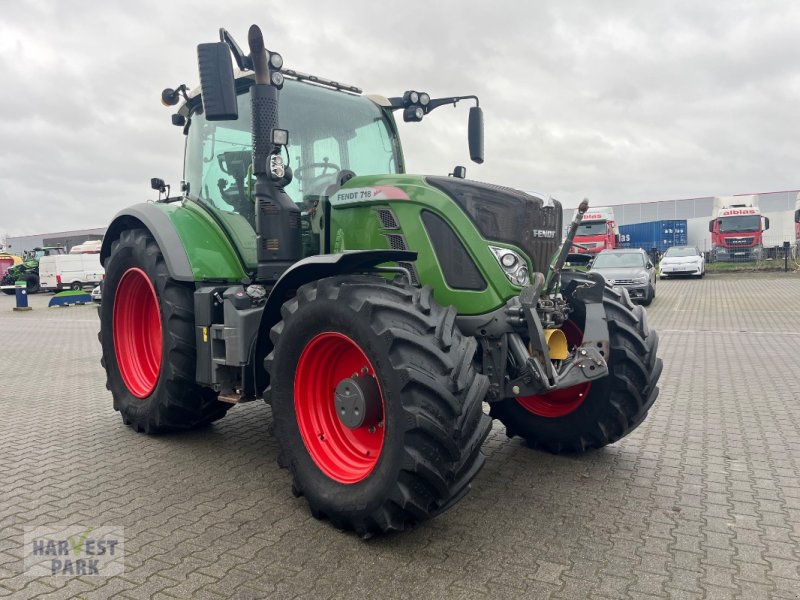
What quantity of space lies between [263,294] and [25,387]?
477 cm

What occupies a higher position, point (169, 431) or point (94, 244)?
point (94, 244)

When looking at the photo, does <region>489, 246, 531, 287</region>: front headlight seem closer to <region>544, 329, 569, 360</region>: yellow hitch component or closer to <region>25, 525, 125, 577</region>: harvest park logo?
<region>544, 329, 569, 360</region>: yellow hitch component

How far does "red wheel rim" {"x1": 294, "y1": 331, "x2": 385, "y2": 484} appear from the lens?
3.53 m

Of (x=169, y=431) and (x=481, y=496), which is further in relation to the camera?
(x=169, y=431)

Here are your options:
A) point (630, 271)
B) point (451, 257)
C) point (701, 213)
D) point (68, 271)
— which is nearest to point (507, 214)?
point (451, 257)

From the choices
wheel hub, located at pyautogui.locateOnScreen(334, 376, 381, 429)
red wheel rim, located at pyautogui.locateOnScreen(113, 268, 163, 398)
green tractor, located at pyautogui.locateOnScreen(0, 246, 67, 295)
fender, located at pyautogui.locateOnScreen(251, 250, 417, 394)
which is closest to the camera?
wheel hub, located at pyautogui.locateOnScreen(334, 376, 381, 429)

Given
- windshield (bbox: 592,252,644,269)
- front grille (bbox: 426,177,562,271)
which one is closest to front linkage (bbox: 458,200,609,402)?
front grille (bbox: 426,177,562,271)

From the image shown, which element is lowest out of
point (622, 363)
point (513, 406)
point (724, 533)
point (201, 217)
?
point (724, 533)

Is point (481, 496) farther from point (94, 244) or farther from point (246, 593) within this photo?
point (94, 244)

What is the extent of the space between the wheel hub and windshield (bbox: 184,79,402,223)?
1676mm

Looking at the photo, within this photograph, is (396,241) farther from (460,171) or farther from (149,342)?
(149,342)

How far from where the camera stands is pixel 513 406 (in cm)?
472

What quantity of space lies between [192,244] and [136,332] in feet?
4.46

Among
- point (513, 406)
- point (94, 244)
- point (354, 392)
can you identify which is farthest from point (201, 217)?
point (94, 244)
